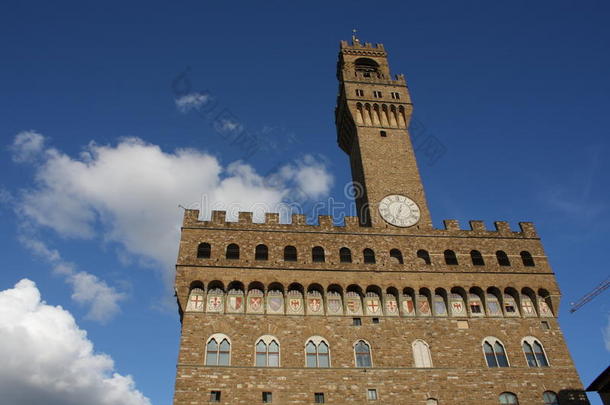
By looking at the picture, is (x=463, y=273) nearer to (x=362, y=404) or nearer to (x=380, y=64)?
(x=362, y=404)

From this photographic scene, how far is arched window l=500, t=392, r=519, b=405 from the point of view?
26.3m

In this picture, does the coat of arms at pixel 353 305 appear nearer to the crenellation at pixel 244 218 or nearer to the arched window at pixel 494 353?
the arched window at pixel 494 353

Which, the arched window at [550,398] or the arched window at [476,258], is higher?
the arched window at [476,258]

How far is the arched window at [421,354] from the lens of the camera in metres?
27.2

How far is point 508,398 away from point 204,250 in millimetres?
18634

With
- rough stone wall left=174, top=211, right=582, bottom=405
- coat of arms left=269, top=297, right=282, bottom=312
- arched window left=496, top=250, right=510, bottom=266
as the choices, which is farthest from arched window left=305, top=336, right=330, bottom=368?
arched window left=496, top=250, right=510, bottom=266

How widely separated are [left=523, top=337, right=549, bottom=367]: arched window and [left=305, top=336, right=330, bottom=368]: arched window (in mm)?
11315

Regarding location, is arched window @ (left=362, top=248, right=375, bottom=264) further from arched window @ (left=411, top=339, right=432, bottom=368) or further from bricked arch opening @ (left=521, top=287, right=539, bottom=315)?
bricked arch opening @ (left=521, top=287, right=539, bottom=315)

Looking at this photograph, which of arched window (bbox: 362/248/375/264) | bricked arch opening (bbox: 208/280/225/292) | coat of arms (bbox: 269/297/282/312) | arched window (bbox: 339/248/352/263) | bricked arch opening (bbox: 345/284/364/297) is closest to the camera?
coat of arms (bbox: 269/297/282/312)

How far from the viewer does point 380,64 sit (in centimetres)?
4447

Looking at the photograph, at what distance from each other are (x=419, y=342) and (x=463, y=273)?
218 inches

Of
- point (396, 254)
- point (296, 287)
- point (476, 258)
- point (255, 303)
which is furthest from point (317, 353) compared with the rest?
point (476, 258)

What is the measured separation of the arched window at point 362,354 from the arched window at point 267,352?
428 cm

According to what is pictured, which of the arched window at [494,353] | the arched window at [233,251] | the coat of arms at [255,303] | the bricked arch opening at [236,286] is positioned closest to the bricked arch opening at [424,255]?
the arched window at [494,353]
